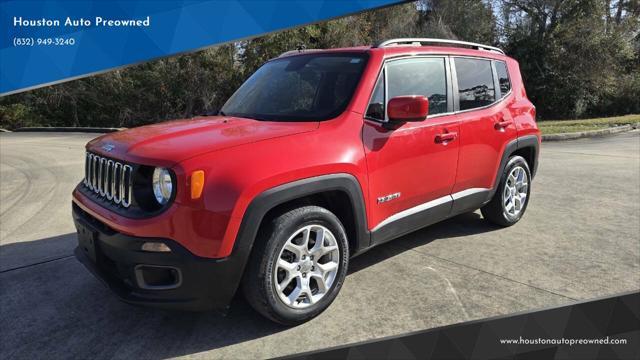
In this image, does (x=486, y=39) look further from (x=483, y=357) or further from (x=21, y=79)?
(x=483, y=357)

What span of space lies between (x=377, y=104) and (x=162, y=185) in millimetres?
1647

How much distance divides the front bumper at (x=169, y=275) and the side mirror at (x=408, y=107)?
1.48m

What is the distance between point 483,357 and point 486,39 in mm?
22004

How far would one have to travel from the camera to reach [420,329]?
2912mm

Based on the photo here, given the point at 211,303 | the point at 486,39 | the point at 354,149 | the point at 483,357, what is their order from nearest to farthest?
the point at 483,357
the point at 211,303
the point at 354,149
the point at 486,39

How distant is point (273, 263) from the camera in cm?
277

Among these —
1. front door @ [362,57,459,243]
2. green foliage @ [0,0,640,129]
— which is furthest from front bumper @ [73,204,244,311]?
green foliage @ [0,0,640,129]

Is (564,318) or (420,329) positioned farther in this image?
(420,329)

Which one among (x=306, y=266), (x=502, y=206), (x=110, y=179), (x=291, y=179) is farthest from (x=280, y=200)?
(x=502, y=206)

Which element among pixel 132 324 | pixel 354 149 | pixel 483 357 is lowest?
pixel 132 324

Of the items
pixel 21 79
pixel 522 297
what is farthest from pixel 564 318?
pixel 21 79

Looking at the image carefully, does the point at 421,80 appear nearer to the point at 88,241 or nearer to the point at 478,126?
the point at 478,126

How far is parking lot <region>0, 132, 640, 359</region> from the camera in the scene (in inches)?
113

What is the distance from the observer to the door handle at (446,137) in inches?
146
